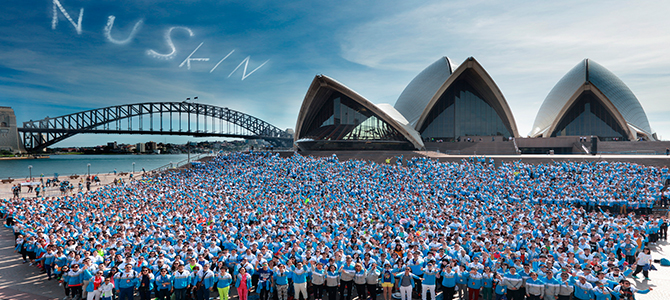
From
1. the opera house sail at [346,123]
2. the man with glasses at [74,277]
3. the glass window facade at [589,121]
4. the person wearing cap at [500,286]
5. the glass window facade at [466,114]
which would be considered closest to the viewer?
the person wearing cap at [500,286]

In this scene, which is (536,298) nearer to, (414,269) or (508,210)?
(414,269)

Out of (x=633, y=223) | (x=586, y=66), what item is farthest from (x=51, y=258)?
(x=586, y=66)

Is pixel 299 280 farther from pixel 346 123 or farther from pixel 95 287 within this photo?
pixel 346 123

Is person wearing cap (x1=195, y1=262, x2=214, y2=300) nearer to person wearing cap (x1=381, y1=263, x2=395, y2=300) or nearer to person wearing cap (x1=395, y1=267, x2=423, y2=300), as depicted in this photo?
person wearing cap (x1=381, y1=263, x2=395, y2=300)

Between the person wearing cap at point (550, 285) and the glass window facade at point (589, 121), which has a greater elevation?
the glass window facade at point (589, 121)

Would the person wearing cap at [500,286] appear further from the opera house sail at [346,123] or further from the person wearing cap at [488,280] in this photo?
the opera house sail at [346,123]

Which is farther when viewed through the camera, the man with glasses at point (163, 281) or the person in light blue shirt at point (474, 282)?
the man with glasses at point (163, 281)

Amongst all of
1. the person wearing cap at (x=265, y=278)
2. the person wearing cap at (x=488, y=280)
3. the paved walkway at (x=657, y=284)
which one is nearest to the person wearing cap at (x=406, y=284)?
the person wearing cap at (x=488, y=280)
